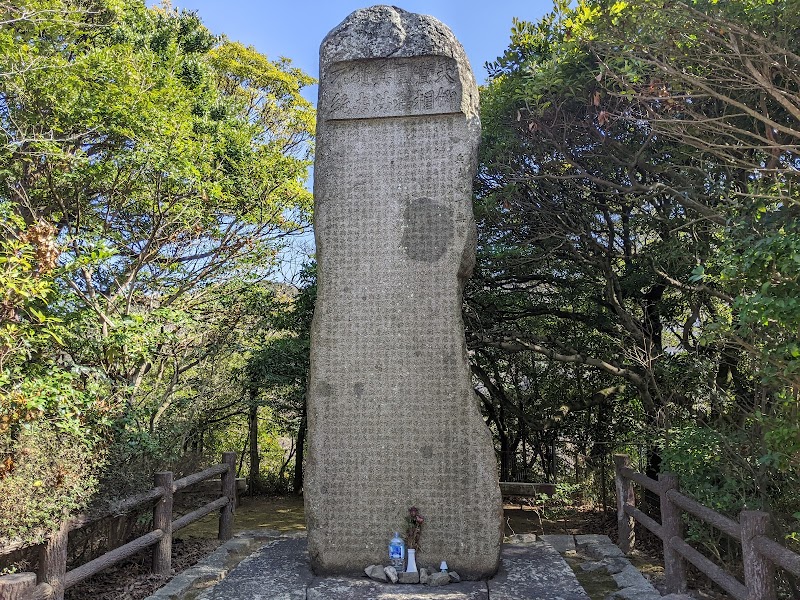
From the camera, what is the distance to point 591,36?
3979 mm

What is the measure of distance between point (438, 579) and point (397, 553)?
31cm

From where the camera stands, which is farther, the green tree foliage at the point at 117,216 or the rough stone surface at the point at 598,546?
the rough stone surface at the point at 598,546

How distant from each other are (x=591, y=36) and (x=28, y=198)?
15.3ft

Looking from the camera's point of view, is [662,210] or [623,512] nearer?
[662,210]

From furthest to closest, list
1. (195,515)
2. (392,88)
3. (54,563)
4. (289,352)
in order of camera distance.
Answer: (289,352)
(195,515)
(392,88)
(54,563)

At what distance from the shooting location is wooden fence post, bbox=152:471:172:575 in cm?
444

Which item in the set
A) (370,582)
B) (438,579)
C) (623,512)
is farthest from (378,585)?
(623,512)

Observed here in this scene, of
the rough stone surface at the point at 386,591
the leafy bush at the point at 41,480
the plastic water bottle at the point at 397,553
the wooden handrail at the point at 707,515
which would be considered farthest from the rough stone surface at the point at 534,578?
the leafy bush at the point at 41,480

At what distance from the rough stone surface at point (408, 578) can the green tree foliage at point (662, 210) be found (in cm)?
193

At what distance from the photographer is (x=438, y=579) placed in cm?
362

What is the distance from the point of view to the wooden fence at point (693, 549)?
2.88 metres

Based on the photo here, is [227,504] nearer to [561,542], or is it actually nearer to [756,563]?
[561,542]

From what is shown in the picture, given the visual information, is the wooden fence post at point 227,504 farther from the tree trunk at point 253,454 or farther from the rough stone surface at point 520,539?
the tree trunk at point 253,454

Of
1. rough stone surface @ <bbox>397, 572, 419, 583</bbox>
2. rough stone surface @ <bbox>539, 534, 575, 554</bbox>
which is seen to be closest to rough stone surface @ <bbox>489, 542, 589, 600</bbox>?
rough stone surface @ <bbox>397, 572, 419, 583</bbox>
